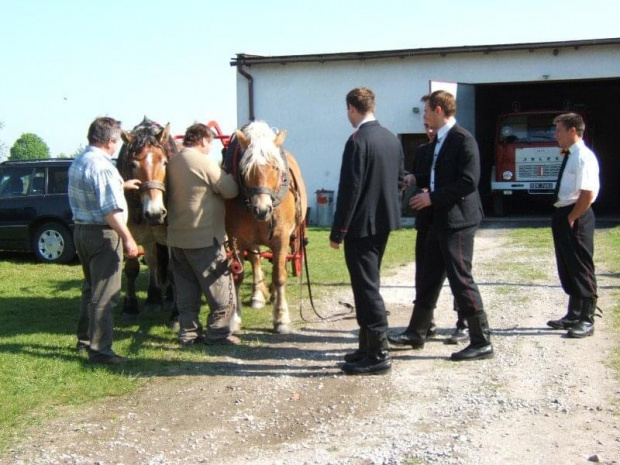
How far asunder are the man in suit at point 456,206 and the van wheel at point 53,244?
8273 mm

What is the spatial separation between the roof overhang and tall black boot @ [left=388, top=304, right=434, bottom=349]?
45.5 feet

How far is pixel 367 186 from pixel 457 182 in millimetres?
716

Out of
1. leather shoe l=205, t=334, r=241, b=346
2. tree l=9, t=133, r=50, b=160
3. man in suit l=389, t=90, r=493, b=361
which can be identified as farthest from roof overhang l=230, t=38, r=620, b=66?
tree l=9, t=133, r=50, b=160

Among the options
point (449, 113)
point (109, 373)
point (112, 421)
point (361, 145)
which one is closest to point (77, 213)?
point (109, 373)

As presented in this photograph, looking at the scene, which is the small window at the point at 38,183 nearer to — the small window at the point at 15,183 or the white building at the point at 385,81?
the small window at the point at 15,183

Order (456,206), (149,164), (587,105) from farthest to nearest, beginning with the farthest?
(587,105)
(149,164)
(456,206)

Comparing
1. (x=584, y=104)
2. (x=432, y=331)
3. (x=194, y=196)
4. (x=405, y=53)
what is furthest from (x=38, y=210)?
(x=584, y=104)

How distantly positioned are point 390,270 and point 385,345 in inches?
210

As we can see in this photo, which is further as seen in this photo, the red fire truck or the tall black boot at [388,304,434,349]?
the red fire truck

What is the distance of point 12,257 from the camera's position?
45.1ft

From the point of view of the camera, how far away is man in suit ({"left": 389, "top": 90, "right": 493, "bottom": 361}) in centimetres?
571

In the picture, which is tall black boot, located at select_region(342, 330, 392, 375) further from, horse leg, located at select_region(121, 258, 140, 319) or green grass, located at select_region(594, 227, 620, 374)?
horse leg, located at select_region(121, 258, 140, 319)

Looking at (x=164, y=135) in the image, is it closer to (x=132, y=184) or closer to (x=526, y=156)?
(x=132, y=184)

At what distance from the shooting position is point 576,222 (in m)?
6.61
